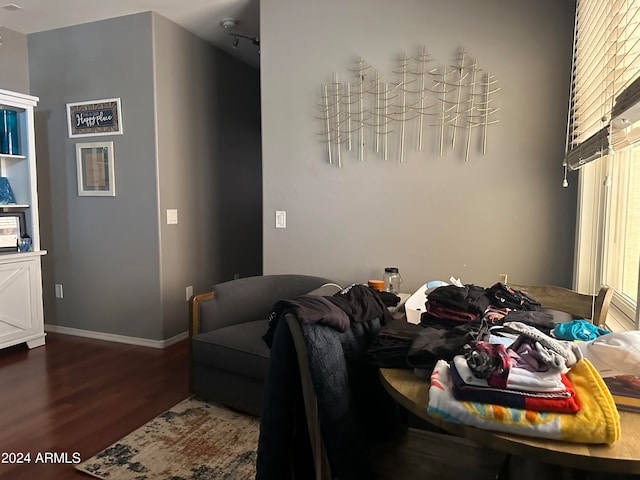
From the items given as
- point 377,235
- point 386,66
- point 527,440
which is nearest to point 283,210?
point 377,235

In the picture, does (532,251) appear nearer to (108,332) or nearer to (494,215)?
(494,215)

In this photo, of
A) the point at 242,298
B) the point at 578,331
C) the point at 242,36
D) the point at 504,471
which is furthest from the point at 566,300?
the point at 242,36

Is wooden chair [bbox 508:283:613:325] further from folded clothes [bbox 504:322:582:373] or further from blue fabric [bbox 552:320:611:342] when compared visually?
folded clothes [bbox 504:322:582:373]

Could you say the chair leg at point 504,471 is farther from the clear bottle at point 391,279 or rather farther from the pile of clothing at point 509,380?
the clear bottle at point 391,279

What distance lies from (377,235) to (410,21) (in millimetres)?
1360

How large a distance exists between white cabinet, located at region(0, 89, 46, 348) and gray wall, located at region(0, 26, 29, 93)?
1.69 feet

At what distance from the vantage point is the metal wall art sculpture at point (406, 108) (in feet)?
8.66

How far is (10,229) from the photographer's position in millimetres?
3428

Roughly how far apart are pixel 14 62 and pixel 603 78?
4376mm

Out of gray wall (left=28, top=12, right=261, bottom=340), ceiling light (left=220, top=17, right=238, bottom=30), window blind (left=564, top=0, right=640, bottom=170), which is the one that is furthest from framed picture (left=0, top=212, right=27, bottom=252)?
window blind (left=564, top=0, right=640, bottom=170)

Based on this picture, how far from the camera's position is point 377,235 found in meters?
2.90

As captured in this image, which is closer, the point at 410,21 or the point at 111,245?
the point at 410,21

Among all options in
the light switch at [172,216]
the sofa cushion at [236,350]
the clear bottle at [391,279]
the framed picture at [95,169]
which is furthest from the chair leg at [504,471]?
the framed picture at [95,169]

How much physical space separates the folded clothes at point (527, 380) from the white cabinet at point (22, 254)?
355 cm
